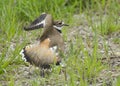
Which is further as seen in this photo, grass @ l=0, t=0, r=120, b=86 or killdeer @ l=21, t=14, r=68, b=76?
grass @ l=0, t=0, r=120, b=86

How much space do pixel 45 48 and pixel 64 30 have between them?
1476 millimetres

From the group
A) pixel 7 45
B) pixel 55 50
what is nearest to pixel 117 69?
pixel 55 50

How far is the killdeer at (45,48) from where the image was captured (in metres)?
4.63

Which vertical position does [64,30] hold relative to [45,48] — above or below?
above

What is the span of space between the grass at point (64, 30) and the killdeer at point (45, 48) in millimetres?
128

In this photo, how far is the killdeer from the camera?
4.63 meters

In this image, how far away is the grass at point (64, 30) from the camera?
189 inches

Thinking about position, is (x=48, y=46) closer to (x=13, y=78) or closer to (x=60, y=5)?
(x=13, y=78)

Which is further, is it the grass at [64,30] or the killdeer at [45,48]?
the grass at [64,30]

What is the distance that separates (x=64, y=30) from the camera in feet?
20.1

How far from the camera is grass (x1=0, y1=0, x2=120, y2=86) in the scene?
481cm

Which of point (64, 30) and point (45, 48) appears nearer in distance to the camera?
point (45, 48)

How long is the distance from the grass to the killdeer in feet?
0.42

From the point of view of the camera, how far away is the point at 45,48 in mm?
4688
